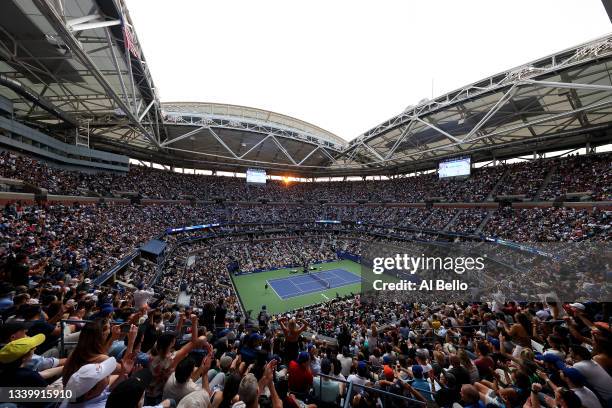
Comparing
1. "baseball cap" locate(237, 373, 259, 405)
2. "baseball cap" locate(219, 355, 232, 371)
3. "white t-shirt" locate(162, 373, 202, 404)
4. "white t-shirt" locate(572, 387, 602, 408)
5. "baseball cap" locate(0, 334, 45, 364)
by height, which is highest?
"baseball cap" locate(0, 334, 45, 364)

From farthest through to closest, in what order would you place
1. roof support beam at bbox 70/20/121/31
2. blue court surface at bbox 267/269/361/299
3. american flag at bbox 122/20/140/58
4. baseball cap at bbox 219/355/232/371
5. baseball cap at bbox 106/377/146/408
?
blue court surface at bbox 267/269/361/299, american flag at bbox 122/20/140/58, roof support beam at bbox 70/20/121/31, baseball cap at bbox 219/355/232/371, baseball cap at bbox 106/377/146/408

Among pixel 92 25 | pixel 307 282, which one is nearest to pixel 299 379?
pixel 92 25

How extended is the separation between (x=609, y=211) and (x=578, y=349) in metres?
24.2

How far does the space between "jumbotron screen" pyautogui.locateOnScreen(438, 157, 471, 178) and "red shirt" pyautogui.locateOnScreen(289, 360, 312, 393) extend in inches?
1414

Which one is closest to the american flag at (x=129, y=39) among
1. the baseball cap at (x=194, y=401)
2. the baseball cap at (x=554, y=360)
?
the baseball cap at (x=194, y=401)

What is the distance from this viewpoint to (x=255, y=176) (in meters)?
44.7

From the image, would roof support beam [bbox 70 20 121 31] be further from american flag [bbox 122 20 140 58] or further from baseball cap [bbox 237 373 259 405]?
baseball cap [bbox 237 373 259 405]

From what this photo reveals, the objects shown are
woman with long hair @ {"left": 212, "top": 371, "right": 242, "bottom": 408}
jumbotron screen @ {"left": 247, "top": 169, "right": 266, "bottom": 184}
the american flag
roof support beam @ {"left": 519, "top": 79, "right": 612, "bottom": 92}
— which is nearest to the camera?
woman with long hair @ {"left": 212, "top": 371, "right": 242, "bottom": 408}

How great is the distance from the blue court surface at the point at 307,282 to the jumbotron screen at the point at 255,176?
2196 centimetres

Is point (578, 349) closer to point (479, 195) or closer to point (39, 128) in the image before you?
point (479, 195)

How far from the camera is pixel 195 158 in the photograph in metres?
40.4

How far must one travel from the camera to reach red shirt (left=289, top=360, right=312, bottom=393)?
376 centimetres

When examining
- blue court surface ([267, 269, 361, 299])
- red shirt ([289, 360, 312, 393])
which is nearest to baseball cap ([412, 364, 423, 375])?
red shirt ([289, 360, 312, 393])

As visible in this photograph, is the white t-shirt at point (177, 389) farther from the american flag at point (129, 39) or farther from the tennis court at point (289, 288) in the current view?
the tennis court at point (289, 288)
